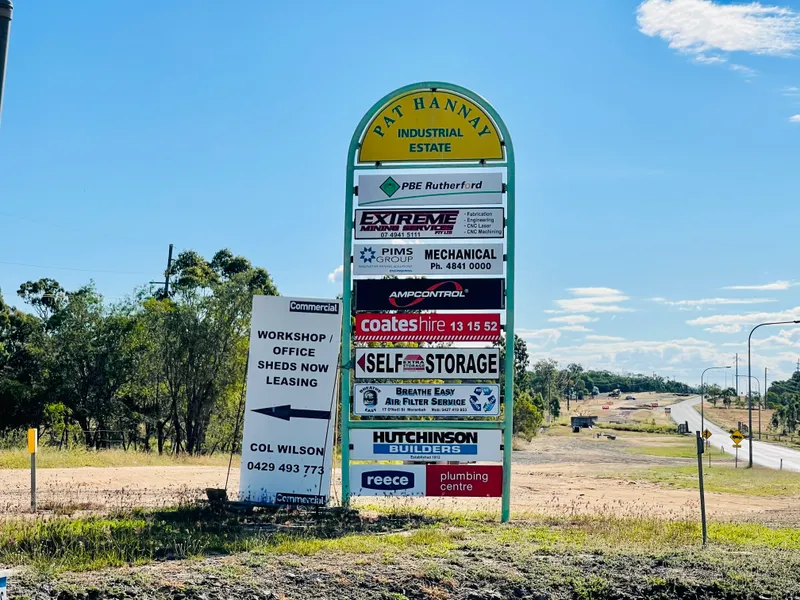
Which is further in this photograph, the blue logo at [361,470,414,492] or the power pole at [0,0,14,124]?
the blue logo at [361,470,414,492]

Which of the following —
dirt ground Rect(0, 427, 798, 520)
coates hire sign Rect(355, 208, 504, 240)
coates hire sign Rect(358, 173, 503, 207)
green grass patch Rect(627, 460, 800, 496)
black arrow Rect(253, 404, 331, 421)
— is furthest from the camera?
green grass patch Rect(627, 460, 800, 496)

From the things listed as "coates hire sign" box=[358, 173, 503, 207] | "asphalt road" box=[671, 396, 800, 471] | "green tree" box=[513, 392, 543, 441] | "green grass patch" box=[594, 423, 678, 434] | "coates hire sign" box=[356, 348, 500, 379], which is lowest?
"green grass patch" box=[594, 423, 678, 434]

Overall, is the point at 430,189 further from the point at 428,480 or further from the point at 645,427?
the point at 645,427

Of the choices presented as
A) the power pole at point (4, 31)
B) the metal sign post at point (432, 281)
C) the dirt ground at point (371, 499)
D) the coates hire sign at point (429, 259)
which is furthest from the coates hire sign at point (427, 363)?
the power pole at point (4, 31)

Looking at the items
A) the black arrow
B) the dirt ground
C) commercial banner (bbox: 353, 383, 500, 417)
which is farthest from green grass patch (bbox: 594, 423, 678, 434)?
the black arrow

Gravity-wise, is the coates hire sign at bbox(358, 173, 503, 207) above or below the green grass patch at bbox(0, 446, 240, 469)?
above

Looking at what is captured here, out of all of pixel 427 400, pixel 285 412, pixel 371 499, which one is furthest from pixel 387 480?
pixel 371 499

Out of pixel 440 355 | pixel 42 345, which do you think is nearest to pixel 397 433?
pixel 440 355

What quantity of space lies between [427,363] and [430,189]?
2.81 metres

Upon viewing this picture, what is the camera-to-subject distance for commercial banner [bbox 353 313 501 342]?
13.6m

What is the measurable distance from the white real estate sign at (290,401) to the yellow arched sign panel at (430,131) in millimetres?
2732

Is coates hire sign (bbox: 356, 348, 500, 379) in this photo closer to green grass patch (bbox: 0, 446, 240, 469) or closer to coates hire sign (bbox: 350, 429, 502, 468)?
coates hire sign (bbox: 350, 429, 502, 468)

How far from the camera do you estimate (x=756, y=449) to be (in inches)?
3083

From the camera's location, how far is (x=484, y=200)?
1384cm
